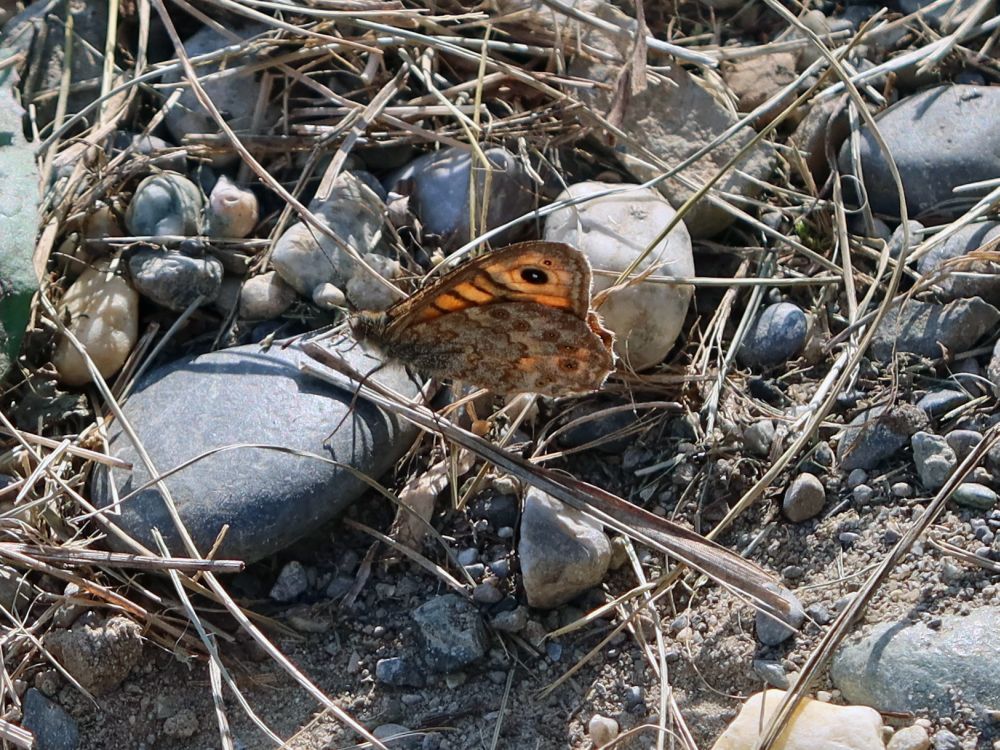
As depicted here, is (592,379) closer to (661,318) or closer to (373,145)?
(661,318)

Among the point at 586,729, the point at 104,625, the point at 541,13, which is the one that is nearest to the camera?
the point at 586,729

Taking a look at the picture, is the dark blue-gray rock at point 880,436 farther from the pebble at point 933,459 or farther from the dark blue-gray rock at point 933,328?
the dark blue-gray rock at point 933,328

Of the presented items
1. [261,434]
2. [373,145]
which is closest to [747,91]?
[373,145]

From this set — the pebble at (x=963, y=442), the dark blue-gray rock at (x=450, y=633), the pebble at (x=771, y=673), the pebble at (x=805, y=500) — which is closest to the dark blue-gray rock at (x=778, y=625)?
the pebble at (x=771, y=673)

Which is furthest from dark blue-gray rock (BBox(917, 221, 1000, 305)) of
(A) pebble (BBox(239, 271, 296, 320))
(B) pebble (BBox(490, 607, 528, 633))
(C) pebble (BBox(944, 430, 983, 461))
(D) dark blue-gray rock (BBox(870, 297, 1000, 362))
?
(A) pebble (BBox(239, 271, 296, 320))

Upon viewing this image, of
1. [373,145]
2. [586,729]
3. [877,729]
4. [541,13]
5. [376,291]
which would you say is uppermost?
[541,13]

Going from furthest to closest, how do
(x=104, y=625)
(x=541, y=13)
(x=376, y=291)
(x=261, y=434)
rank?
(x=541, y=13)
(x=376, y=291)
(x=261, y=434)
(x=104, y=625)

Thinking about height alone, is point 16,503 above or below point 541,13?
below
